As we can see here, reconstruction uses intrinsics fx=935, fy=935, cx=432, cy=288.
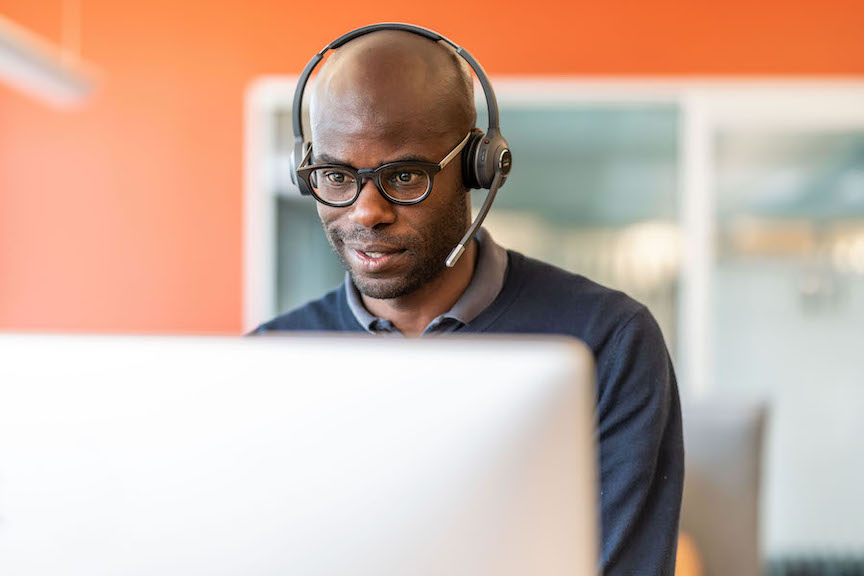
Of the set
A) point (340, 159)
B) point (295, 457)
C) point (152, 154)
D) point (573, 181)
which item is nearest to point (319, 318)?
point (340, 159)

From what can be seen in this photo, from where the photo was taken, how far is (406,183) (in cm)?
101

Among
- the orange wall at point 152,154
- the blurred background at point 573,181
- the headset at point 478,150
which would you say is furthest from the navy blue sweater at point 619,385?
the orange wall at point 152,154

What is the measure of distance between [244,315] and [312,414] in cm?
305

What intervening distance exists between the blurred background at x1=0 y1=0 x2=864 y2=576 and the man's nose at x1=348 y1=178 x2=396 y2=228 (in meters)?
2.13

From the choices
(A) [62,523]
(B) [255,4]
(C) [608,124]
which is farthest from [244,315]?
(A) [62,523]

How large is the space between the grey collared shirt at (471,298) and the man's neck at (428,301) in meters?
0.01

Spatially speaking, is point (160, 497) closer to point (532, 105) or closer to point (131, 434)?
point (131, 434)

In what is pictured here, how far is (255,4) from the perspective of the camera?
137 inches

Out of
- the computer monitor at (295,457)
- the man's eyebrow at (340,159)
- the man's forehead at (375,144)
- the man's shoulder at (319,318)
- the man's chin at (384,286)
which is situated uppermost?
the man's forehead at (375,144)

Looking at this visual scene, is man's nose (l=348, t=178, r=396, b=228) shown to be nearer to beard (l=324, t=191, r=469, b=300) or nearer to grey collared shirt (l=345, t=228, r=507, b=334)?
beard (l=324, t=191, r=469, b=300)

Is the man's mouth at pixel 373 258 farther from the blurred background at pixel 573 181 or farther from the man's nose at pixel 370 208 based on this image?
the blurred background at pixel 573 181

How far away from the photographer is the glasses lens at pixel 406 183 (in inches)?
39.3

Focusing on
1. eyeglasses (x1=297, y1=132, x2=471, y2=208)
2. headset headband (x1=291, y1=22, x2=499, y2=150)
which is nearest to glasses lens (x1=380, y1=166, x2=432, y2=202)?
eyeglasses (x1=297, y1=132, x2=471, y2=208)

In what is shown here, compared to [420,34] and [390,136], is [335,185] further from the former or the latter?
[420,34]
